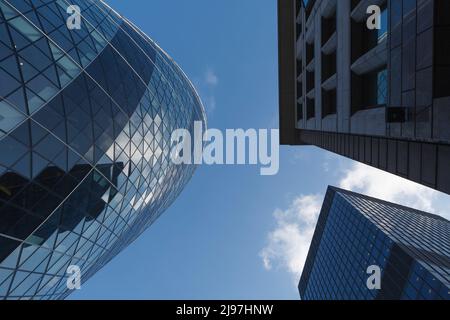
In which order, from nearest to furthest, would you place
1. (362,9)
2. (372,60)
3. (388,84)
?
1. (388,84)
2. (372,60)
3. (362,9)

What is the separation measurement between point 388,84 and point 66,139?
68.6ft

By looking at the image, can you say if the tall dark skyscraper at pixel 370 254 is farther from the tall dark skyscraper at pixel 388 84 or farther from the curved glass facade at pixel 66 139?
the curved glass facade at pixel 66 139

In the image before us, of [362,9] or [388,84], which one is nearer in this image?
[388,84]

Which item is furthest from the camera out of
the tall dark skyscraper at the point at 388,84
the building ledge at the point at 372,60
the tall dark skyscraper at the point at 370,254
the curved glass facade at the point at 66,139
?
the tall dark skyscraper at the point at 370,254

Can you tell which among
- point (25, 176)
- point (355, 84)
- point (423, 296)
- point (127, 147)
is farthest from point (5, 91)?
point (423, 296)

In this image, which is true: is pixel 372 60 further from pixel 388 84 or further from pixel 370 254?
pixel 370 254

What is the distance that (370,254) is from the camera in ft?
174

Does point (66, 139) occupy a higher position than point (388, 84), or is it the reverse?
point (388, 84)

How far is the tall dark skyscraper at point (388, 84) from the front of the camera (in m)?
8.21

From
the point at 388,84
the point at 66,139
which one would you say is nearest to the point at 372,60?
the point at 388,84

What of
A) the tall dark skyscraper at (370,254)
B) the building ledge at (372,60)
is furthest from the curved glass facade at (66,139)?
the tall dark skyscraper at (370,254)

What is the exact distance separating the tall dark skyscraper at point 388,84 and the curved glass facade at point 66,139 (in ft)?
62.3

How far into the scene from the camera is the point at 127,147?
92.3 ft

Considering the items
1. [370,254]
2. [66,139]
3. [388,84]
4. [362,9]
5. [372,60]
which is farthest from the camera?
[370,254]
